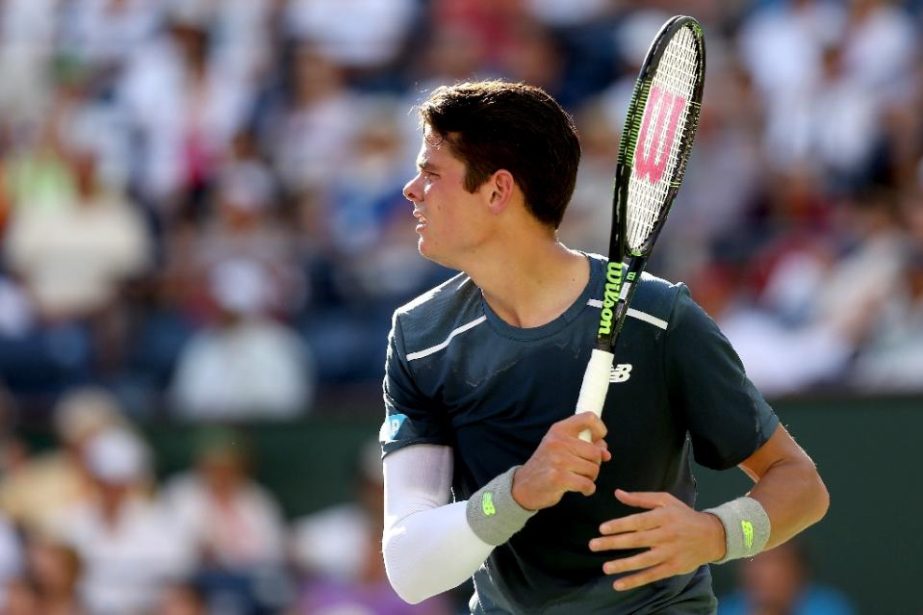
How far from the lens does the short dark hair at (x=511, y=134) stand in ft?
10.7

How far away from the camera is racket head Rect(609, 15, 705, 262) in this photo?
3.24m

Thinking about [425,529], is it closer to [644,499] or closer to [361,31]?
[644,499]

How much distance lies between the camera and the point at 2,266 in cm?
932

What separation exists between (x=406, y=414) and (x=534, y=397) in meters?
0.30

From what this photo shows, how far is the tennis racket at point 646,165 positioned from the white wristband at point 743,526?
1.04 feet

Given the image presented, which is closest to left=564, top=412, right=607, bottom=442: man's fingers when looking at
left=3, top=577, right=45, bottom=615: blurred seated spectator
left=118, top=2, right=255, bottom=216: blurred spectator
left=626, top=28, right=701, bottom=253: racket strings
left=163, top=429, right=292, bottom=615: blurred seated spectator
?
left=626, top=28, right=701, bottom=253: racket strings

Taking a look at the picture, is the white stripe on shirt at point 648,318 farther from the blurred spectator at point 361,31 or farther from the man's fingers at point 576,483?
the blurred spectator at point 361,31

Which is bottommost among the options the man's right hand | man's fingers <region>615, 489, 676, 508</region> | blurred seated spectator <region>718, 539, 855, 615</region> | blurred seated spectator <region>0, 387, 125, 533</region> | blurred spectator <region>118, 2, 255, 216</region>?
blurred seated spectator <region>718, 539, 855, 615</region>

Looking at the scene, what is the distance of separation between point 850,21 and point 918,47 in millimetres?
459

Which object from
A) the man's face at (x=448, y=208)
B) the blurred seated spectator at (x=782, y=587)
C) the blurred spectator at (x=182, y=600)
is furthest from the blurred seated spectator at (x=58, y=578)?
the man's face at (x=448, y=208)

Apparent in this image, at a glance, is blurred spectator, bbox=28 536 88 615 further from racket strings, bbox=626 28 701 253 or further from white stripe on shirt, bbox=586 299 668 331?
white stripe on shirt, bbox=586 299 668 331

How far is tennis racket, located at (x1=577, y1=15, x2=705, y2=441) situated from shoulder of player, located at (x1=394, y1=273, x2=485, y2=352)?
32 centimetres

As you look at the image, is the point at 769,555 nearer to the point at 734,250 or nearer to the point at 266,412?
the point at 734,250

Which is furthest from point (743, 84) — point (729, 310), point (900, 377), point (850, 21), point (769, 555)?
point (769, 555)
